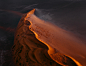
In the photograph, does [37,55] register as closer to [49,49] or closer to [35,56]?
[35,56]

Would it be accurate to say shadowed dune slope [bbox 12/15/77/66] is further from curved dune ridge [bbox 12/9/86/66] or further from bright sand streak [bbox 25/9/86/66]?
bright sand streak [bbox 25/9/86/66]

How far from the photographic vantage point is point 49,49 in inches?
85.4

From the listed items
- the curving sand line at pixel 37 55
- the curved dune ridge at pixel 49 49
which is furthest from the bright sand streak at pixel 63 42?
the curving sand line at pixel 37 55

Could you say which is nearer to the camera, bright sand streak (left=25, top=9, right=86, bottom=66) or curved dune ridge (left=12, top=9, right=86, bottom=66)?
curved dune ridge (left=12, top=9, right=86, bottom=66)

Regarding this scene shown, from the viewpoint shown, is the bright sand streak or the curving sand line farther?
the bright sand streak

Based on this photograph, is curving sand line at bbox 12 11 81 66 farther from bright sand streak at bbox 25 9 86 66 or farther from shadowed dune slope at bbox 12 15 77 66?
bright sand streak at bbox 25 9 86 66

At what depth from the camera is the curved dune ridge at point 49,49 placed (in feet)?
6.23

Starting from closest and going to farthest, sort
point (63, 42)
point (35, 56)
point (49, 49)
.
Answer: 1. point (35, 56)
2. point (49, 49)
3. point (63, 42)

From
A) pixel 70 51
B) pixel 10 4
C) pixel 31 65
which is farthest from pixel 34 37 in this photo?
pixel 10 4

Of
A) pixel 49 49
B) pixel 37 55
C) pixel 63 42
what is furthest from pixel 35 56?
pixel 63 42

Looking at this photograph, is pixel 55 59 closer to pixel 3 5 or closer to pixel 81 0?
pixel 81 0

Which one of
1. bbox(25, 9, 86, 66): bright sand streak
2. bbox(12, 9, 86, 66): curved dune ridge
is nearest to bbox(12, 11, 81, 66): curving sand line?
bbox(12, 9, 86, 66): curved dune ridge

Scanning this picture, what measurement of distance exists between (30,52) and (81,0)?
5.09 meters

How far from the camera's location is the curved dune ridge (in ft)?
6.23
